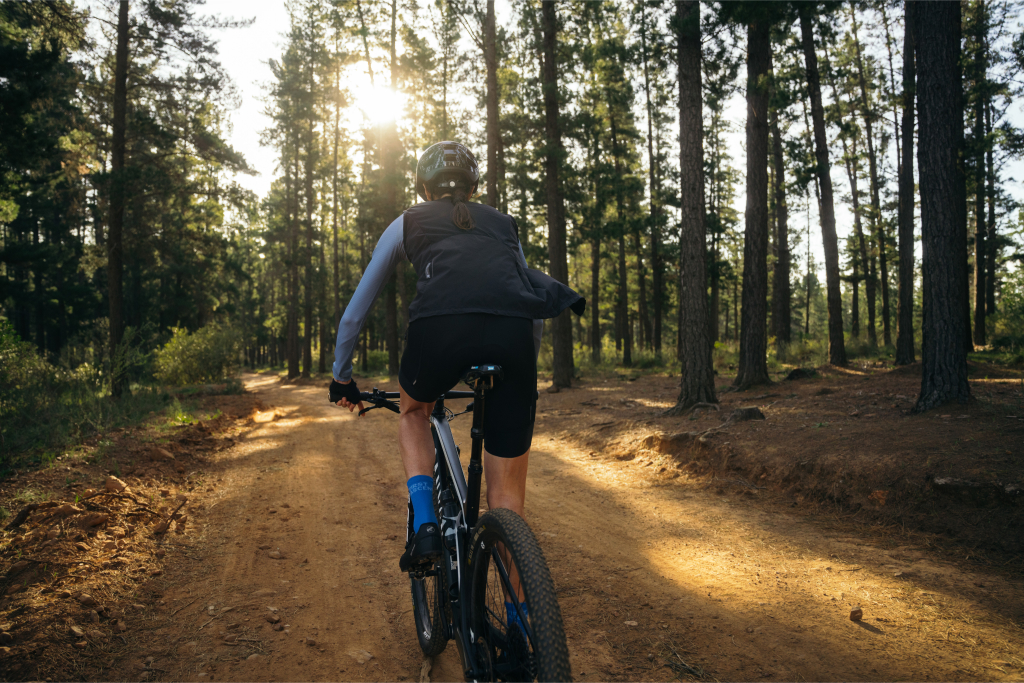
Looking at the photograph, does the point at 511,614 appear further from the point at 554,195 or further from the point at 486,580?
the point at 554,195

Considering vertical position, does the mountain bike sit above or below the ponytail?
below

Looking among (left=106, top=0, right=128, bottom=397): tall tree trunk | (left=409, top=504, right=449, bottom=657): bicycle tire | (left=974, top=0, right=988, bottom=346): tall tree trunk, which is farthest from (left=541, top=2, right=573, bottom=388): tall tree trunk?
(left=409, top=504, right=449, bottom=657): bicycle tire

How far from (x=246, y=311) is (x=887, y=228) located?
64288mm

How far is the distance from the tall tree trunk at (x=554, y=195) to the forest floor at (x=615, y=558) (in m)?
8.17

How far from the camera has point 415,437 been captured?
2.52 m

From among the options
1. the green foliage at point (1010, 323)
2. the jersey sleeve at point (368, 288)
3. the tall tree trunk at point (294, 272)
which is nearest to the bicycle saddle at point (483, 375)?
the jersey sleeve at point (368, 288)

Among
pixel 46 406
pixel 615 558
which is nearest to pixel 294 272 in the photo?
pixel 46 406

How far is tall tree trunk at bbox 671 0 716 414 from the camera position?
943cm

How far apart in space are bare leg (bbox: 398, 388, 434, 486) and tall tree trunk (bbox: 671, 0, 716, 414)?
25.1ft

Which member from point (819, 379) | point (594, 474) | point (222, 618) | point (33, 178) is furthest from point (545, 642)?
point (33, 178)

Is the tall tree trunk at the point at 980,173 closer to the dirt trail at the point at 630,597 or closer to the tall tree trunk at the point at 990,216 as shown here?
the tall tree trunk at the point at 990,216

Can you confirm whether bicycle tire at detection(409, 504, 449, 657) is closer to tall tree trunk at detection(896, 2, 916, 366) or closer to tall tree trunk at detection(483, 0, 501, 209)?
tall tree trunk at detection(483, 0, 501, 209)

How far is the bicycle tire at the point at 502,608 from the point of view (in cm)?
157

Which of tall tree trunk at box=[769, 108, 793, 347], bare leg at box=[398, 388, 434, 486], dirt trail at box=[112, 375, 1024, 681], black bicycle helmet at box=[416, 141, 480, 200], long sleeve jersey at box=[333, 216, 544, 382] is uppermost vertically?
tall tree trunk at box=[769, 108, 793, 347]
